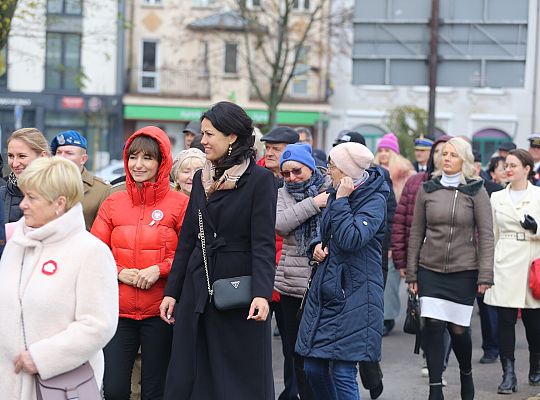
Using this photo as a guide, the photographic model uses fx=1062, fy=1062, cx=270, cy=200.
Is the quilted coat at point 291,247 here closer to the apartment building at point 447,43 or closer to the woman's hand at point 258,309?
the woman's hand at point 258,309

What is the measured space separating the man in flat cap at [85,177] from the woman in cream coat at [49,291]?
2503mm

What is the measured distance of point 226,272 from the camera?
5.94m

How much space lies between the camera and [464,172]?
8078 millimetres

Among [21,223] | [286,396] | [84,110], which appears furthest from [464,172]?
[84,110]

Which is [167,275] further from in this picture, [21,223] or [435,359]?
[435,359]

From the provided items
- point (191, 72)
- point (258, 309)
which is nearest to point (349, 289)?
point (258, 309)

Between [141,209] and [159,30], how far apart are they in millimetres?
41437

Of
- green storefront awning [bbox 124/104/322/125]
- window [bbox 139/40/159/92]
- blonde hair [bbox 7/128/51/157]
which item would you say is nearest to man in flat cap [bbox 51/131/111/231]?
blonde hair [bbox 7/128/51/157]

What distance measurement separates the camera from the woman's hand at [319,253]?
683 cm

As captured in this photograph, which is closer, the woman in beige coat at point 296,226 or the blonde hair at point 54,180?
the blonde hair at point 54,180

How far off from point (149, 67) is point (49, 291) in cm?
4312

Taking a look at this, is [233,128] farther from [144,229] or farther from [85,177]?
→ [85,177]

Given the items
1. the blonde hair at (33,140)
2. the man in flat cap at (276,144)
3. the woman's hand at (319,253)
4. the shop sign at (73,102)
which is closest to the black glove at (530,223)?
the man in flat cap at (276,144)

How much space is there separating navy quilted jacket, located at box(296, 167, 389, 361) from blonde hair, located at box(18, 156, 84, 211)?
237 cm
